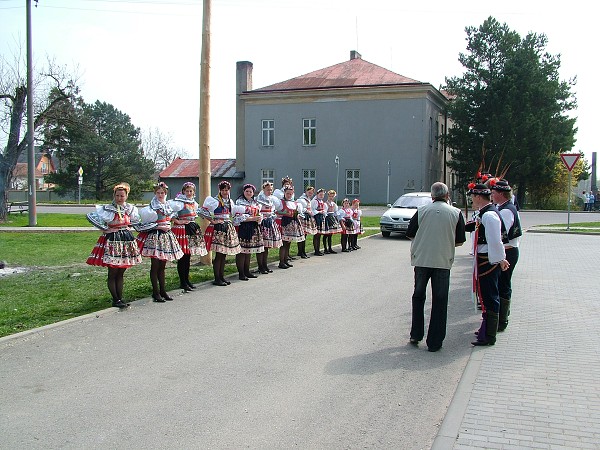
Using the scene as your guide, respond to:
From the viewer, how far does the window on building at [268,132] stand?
50.6m

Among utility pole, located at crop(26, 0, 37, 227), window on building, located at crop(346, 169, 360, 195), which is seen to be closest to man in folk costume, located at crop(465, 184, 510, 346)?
utility pole, located at crop(26, 0, 37, 227)

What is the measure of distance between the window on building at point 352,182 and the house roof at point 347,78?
A: 22.5ft

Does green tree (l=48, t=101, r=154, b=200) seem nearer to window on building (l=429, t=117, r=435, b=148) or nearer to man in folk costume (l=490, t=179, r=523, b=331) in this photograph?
window on building (l=429, t=117, r=435, b=148)

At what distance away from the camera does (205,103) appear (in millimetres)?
13750

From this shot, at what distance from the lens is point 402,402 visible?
532 cm

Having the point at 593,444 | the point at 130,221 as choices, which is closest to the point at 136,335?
the point at 130,221

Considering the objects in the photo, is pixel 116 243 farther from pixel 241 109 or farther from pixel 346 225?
pixel 241 109

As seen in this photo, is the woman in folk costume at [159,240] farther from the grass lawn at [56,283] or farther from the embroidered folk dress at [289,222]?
the embroidered folk dress at [289,222]

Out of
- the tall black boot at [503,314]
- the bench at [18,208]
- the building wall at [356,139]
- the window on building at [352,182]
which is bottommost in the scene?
the tall black boot at [503,314]

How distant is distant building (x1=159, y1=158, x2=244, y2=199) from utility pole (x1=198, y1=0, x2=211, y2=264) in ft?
125

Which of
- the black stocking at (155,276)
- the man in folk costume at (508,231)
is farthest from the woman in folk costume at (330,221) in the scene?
the man in folk costume at (508,231)

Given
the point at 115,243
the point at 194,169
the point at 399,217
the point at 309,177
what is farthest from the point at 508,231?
the point at 194,169

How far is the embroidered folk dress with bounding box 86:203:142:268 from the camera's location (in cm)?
864

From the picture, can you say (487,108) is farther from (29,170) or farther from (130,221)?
(130,221)
